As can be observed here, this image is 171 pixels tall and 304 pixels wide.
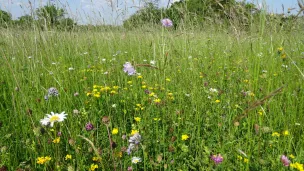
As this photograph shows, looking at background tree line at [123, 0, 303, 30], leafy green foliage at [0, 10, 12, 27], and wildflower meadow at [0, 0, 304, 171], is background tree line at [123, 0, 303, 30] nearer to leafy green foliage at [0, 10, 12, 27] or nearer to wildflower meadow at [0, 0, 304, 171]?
wildflower meadow at [0, 0, 304, 171]

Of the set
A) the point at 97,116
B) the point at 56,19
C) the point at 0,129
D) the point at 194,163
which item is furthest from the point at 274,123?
the point at 56,19

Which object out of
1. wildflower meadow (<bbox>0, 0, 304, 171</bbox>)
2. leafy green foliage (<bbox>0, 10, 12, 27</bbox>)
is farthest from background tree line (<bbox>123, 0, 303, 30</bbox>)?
leafy green foliage (<bbox>0, 10, 12, 27</bbox>)

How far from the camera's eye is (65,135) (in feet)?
4.40

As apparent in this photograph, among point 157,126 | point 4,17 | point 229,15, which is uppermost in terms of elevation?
point 4,17

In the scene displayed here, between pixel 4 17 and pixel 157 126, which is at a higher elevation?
pixel 4 17

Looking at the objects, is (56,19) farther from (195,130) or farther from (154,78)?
(195,130)

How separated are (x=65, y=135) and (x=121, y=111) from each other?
1.44 ft

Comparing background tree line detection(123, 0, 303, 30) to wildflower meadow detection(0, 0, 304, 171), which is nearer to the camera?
wildflower meadow detection(0, 0, 304, 171)

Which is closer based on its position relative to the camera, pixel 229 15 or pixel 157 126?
pixel 157 126

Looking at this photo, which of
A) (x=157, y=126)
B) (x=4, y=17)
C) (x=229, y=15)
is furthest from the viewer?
(x=4, y=17)

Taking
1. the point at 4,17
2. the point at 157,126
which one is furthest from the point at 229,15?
the point at 4,17

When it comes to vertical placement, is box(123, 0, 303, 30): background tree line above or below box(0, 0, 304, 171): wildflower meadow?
above

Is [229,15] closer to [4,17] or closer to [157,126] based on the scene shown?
[157,126]

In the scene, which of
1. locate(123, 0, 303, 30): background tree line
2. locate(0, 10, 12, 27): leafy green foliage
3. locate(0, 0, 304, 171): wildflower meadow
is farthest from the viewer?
locate(0, 10, 12, 27): leafy green foliage
